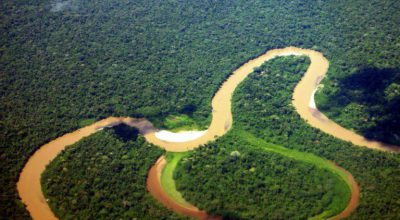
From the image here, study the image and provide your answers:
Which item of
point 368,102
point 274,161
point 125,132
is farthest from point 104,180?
point 368,102

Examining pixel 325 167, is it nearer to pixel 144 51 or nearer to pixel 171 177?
pixel 171 177

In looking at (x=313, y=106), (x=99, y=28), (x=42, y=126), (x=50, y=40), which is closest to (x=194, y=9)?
(x=99, y=28)

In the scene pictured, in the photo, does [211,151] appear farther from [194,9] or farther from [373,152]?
[194,9]

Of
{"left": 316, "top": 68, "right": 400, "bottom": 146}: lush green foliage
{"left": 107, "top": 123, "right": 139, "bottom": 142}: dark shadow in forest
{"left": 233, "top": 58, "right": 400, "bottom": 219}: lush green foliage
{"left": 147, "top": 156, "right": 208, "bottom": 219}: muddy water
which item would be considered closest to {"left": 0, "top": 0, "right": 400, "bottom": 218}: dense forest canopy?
{"left": 316, "top": 68, "right": 400, "bottom": 146}: lush green foliage

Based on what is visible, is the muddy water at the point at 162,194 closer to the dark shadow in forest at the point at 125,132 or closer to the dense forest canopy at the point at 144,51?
the dark shadow in forest at the point at 125,132

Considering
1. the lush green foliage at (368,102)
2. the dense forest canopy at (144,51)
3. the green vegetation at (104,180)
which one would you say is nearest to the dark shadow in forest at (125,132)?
the green vegetation at (104,180)
